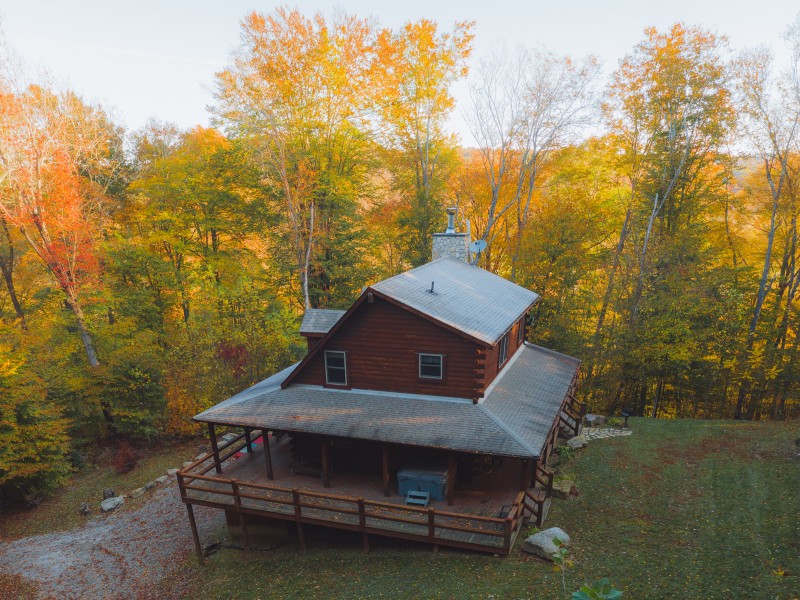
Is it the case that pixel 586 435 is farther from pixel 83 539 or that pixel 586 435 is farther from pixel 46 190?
pixel 46 190

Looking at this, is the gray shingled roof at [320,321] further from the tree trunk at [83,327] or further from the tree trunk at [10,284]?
the tree trunk at [10,284]

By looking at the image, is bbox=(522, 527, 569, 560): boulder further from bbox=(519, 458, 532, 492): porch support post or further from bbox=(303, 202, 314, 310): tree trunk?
bbox=(303, 202, 314, 310): tree trunk

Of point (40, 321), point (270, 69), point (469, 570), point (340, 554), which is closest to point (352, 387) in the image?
point (340, 554)

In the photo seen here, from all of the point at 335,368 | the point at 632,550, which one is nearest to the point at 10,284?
the point at 335,368

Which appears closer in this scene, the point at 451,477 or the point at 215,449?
the point at 451,477

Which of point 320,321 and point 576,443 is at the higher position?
point 320,321

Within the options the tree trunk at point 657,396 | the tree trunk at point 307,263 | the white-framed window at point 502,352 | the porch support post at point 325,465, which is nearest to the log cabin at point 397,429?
the porch support post at point 325,465

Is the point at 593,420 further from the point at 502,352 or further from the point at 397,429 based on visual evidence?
the point at 397,429
